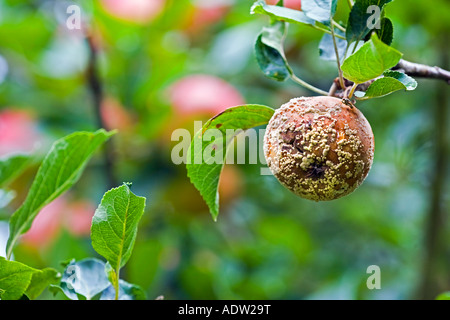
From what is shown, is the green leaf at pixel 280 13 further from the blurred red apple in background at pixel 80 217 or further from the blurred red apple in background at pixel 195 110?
the blurred red apple in background at pixel 80 217

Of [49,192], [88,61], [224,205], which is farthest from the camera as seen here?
[224,205]

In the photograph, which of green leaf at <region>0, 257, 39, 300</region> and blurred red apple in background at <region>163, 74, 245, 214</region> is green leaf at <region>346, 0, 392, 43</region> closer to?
green leaf at <region>0, 257, 39, 300</region>

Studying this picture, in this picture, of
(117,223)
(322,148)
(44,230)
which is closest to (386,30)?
(322,148)

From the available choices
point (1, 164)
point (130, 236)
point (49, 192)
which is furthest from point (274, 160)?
point (1, 164)

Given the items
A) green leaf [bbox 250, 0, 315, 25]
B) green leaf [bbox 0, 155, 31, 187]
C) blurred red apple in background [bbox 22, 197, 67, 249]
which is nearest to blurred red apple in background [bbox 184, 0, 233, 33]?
blurred red apple in background [bbox 22, 197, 67, 249]

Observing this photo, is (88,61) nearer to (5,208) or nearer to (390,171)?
(5,208)
